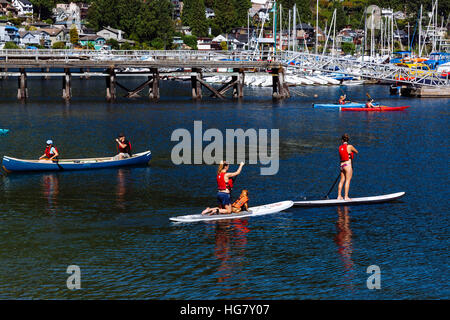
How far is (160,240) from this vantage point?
26922mm

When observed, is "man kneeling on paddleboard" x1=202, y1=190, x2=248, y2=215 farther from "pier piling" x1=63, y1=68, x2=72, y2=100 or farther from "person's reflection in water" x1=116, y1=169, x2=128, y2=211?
"pier piling" x1=63, y1=68, x2=72, y2=100

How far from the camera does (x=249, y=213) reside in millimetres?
29969

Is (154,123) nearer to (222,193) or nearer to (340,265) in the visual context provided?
(222,193)

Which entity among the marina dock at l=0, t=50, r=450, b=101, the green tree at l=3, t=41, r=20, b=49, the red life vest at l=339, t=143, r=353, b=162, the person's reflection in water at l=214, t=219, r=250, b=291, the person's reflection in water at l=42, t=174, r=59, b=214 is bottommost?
the person's reflection in water at l=214, t=219, r=250, b=291

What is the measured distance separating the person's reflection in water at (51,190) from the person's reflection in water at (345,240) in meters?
12.4

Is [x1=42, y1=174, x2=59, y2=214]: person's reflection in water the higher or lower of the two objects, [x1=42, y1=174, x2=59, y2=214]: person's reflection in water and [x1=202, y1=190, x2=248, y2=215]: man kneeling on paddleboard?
the lower

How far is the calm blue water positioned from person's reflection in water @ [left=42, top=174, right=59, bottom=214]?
0.18ft

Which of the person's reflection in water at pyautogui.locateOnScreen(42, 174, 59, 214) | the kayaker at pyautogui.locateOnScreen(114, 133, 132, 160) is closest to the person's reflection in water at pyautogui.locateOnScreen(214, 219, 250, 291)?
the person's reflection in water at pyautogui.locateOnScreen(42, 174, 59, 214)

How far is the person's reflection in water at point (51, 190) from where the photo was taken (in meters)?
32.0

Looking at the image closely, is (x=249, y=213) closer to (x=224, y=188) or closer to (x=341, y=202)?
(x=224, y=188)

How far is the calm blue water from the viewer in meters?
22.5

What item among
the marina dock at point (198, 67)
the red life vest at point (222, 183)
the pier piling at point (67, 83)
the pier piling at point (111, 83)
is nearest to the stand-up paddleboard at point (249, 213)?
the red life vest at point (222, 183)

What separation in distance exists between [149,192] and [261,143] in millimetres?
19700
